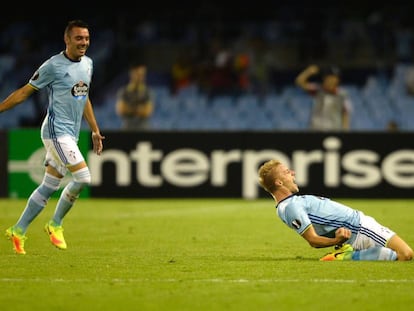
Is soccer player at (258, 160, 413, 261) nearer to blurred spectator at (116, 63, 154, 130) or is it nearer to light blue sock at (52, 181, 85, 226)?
light blue sock at (52, 181, 85, 226)

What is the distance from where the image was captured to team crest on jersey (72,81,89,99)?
9500 mm

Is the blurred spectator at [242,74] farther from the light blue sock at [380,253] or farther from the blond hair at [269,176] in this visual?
the light blue sock at [380,253]

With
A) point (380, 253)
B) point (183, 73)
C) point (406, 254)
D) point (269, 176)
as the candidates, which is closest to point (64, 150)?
point (269, 176)

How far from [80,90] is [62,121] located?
35 cm

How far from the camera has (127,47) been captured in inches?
1040

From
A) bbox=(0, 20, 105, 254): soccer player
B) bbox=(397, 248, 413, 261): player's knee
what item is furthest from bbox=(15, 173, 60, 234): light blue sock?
bbox=(397, 248, 413, 261): player's knee

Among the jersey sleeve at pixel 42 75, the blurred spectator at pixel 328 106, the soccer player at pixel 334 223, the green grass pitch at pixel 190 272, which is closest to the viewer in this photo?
the green grass pitch at pixel 190 272

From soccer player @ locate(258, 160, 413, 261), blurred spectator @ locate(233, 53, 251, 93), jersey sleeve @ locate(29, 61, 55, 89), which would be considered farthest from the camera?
blurred spectator @ locate(233, 53, 251, 93)

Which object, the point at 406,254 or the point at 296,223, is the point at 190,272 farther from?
the point at 406,254

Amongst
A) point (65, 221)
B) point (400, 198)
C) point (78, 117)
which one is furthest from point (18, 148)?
point (78, 117)

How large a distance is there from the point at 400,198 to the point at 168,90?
9415 millimetres

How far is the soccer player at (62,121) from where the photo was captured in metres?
9.37

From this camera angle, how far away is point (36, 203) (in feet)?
31.2

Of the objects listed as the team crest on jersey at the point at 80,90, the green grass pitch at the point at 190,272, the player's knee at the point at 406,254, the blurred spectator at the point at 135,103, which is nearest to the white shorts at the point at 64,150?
the team crest on jersey at the point at 80,90
